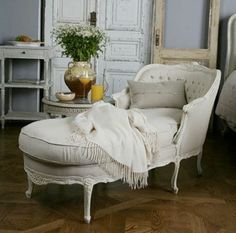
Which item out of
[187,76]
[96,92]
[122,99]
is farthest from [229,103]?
[96,92]

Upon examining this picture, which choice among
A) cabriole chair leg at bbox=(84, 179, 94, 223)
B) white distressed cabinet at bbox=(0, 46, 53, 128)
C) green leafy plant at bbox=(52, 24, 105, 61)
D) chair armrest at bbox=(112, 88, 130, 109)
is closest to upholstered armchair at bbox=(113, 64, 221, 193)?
chair armrest at bbox=(112, 88, 130, 109)

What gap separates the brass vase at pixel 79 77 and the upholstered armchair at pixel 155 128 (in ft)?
0.85

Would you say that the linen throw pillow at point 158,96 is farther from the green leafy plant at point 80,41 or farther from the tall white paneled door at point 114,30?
the tall white paneled door at point 114,30

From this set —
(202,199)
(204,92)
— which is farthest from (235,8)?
(202,199)

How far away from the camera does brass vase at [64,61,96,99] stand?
379cm

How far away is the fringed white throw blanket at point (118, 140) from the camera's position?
2.72 m

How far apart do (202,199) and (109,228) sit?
79 centimetres

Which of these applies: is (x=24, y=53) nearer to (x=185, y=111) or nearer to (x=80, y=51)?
(x=80, y=51)

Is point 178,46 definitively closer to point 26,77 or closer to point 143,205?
point 26,77

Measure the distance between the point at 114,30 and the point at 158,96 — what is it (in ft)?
6.45

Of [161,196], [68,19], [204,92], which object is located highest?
[68,19]

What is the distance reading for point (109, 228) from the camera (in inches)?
104

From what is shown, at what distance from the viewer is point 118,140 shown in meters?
2.78

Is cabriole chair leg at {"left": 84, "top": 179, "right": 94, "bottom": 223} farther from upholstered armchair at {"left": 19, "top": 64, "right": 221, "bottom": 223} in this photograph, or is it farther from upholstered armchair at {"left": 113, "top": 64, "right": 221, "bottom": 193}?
upholstered armchair at {"left": 113, "top": 64, "right": 221, "bottom": 193}
